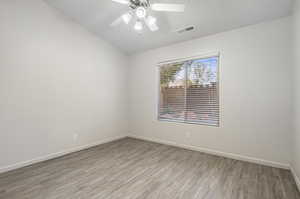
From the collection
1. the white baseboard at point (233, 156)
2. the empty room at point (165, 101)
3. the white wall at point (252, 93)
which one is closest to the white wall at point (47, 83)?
the empty room at point (165, 101)

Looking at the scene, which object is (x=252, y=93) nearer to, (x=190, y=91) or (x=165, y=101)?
(x=190, y=91)

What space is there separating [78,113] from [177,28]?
9.69ft

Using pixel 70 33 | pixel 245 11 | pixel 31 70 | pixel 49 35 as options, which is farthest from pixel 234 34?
pixel 31 70

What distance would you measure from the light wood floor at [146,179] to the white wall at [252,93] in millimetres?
344

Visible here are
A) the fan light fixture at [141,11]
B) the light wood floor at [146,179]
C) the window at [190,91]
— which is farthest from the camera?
the window at [190,91]

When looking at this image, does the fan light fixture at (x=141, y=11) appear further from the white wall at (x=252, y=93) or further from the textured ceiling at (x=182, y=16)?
the white wall at (x=252, y=93)

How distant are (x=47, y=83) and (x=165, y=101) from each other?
2746 millimetres

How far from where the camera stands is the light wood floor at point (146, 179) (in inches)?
68.0

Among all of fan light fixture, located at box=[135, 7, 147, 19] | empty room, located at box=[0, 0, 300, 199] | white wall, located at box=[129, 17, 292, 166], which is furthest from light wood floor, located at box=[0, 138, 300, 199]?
fan light fixture, located at box=[135, 7, 147, 19]

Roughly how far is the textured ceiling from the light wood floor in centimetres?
267

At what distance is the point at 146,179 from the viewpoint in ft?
6.73

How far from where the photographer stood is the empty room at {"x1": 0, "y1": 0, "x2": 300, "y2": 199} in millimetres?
1992

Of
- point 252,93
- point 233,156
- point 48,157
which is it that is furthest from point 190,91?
point 48,157

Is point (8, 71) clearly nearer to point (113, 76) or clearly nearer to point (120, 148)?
point (113, 76)
